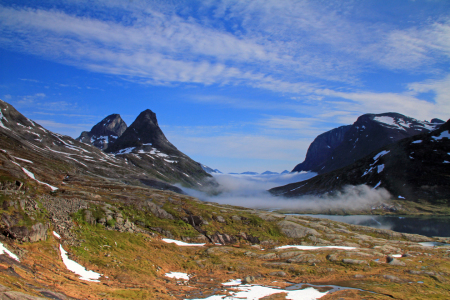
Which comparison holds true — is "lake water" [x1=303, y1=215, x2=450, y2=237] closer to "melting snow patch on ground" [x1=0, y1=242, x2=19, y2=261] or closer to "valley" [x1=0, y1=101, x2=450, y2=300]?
"valley" [x1=0, y1=101, x2=450, y2=300]

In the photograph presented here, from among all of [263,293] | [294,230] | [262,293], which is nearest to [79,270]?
[262,293]

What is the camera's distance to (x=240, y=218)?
69.2 metres

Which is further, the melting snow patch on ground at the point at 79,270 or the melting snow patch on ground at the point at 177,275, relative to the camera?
the melting snow patch on ground at the point at 177,275

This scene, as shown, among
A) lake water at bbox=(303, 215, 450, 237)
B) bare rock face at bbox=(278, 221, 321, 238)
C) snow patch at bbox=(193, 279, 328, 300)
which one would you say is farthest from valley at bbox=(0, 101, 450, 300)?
lake water at bbox=(303, 215, 450, 237)

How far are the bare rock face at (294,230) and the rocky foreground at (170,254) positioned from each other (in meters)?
0.25

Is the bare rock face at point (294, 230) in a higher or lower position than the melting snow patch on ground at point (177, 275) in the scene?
higher

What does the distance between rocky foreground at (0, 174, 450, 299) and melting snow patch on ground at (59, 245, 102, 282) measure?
702 millimetres

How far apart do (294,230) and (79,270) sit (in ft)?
162

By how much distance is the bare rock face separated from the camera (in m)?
65.7

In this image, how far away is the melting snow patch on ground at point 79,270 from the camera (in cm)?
3083

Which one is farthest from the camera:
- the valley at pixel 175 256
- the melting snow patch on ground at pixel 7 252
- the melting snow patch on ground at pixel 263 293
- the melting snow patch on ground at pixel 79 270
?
the melting snow patch on ground at pixel 263 293

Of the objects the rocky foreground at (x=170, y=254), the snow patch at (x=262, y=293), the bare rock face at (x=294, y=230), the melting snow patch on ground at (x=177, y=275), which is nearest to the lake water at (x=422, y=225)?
the rocky foreground at (x=170, y=254)

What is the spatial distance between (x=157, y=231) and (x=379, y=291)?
3896 centimetres

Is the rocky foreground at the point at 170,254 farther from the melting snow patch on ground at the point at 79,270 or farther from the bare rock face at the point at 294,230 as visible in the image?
the melting snow patch on ground at the point at 79,270
